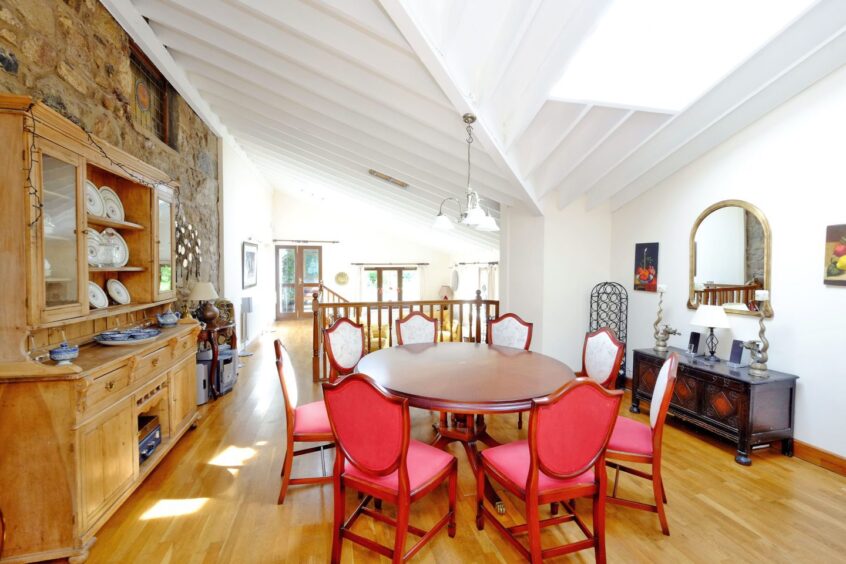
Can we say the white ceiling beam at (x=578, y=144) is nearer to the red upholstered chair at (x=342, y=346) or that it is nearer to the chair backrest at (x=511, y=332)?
the chair backrest at (x=511, y=332)

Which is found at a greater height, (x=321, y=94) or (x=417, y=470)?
(x=321, y=94)

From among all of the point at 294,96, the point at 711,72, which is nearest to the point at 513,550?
the point at 711,72

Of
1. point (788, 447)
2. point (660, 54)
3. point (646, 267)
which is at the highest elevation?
point (660, 54)

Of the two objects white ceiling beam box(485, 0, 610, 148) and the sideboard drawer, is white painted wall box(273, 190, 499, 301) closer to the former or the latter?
white ceiling beam box(485, 0, 610, 148)

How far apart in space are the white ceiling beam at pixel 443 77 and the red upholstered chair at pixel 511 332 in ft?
4.38

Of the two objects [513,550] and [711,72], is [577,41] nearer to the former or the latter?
[711,72]

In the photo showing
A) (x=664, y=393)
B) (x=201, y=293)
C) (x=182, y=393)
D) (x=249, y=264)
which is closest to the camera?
(x=664, y=393)

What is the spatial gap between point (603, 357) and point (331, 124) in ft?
11.3

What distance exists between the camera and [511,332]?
3.49 metres

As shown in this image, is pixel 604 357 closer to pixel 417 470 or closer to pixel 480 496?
pixel 480 496

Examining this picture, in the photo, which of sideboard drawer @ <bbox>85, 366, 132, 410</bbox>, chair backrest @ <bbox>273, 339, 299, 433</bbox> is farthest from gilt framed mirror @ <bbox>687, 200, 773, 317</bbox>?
sideboard drawer @ <bbox>85, 366, 132, 410</bbox>

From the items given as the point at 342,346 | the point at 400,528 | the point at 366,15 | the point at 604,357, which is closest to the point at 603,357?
the point at 604,357

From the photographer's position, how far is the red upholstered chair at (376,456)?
1.55 m

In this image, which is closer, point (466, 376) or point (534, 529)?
point (534, 529)
